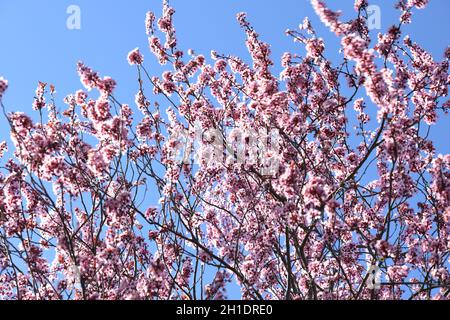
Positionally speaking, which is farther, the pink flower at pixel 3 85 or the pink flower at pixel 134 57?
the pink flower at pixel 134 57

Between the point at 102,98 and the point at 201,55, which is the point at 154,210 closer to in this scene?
the point at 102,98

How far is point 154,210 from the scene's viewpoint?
844 cm

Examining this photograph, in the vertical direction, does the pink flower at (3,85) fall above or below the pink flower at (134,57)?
below

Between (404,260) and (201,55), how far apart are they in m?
5.67

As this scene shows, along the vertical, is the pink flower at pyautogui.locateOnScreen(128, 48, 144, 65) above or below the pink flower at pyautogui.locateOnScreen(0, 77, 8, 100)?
above

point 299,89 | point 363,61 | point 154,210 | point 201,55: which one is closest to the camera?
point 363,61

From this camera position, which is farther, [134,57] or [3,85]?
[134,57]

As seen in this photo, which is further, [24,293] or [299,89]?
[299,89]

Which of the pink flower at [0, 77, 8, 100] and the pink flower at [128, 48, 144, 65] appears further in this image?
the pink flower at [128, 48, 144, 65]

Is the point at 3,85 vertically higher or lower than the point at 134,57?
lower

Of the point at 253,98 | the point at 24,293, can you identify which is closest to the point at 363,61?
the point at 253,98

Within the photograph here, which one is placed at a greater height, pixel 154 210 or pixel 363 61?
pixel 363 61
